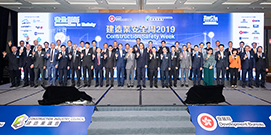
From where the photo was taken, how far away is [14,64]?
19.5ft

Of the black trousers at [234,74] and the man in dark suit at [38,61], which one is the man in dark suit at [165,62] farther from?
the man in dark suit at [38,61]

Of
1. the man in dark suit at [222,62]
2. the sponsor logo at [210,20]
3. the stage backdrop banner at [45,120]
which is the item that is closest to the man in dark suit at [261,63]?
the man in dark suit at [222,62]

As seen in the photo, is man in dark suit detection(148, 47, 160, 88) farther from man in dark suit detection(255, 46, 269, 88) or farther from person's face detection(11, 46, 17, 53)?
person's face detection(11, 46, 17, 53)

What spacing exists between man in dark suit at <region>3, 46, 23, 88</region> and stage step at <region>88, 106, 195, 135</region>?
167 inches

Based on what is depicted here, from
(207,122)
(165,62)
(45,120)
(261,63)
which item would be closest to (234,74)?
(261,63)

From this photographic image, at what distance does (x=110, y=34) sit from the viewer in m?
7.34

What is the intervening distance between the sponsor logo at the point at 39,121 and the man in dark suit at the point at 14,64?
135 inches

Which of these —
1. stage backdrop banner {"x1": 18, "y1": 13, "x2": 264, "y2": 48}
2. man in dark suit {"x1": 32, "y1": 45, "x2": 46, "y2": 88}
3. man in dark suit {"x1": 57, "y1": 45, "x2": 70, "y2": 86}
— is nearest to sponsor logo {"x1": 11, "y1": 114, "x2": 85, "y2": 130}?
man in dark suit {"x1": 57, "y1": 45, "x2": 70, "y2": 86}

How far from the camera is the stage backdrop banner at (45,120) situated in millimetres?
3070

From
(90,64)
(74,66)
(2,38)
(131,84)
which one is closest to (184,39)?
(131,84)

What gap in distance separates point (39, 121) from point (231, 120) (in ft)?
11.9

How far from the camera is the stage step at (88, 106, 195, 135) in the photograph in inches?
119

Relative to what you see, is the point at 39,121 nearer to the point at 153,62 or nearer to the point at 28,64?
the point at 28,64

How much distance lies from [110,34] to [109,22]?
1.68ft
